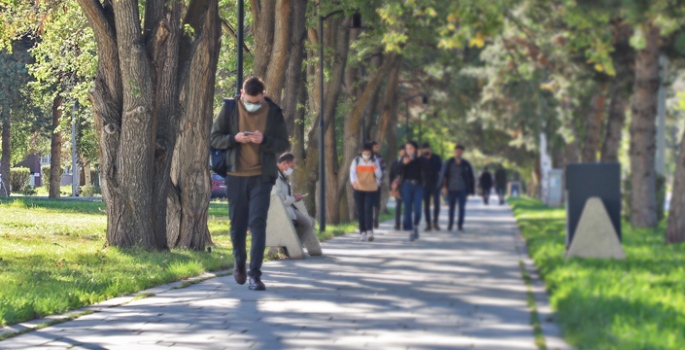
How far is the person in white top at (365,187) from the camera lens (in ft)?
59.4

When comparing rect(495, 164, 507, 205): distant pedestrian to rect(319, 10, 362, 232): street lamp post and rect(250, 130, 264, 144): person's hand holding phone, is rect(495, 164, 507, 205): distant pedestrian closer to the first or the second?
rect(319, 10, 362, 232): street lamp post

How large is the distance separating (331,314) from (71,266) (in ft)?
16.7

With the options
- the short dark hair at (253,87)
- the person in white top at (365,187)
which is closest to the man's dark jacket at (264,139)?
the short dark hair at (253,87)

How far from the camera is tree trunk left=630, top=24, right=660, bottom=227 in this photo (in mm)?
20109

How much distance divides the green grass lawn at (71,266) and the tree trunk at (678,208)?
6.19 meters

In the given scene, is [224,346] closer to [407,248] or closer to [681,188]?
[407,248]

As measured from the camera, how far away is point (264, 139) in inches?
374

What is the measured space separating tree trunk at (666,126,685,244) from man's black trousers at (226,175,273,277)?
8.87 m

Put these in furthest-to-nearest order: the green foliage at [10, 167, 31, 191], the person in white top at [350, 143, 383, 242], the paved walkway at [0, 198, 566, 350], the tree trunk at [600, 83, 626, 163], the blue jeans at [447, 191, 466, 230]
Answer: the green foliage at [10, 167, 31, 191] < the tree trunk at [600, 83, 626, 163] < the blue jeans at [447, 191, 466, 230] < the person in white top at [350, 143, 383, 242] < the paved walkway at [0, 198, 566, 350]

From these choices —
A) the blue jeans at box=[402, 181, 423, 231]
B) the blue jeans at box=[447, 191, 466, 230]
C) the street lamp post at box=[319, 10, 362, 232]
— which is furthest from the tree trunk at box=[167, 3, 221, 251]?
the blue jeans at box=[447, 191, 466, 230]

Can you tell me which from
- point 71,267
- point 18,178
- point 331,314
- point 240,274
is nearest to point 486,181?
point 18,178

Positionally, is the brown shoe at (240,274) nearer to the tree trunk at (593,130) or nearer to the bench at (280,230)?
the bench at (280,230)

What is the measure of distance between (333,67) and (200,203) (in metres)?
9.15

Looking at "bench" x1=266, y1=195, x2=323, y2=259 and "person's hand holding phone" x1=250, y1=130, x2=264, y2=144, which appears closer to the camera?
"person's hand holding phone" x1=250, y1=130, x2=264, y2=144
